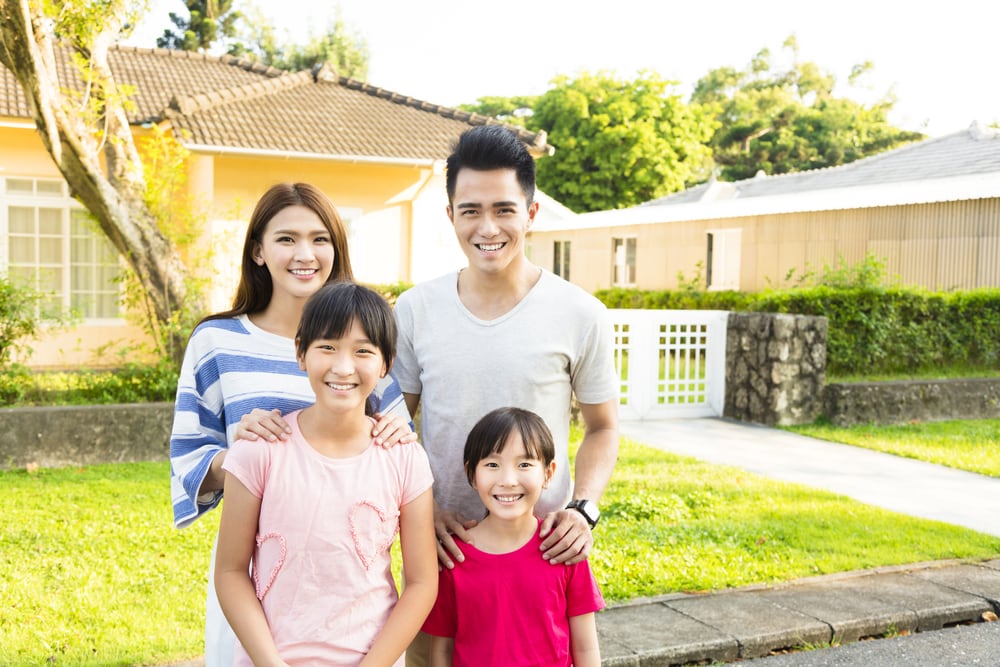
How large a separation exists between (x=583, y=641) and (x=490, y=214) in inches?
47.2

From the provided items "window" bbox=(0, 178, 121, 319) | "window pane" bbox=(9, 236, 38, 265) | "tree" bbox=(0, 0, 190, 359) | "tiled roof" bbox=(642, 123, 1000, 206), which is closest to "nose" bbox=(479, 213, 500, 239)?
"tree" bbox=(0, 0, 190, 359)

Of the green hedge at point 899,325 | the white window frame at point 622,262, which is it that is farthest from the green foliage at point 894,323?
the white window frame at point 622,262

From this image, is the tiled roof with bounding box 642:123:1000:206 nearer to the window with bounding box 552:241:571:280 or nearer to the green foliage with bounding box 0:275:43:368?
the window with bounding box 552:241:571:280

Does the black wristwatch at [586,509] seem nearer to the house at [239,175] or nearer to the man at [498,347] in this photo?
the man at [498,347]

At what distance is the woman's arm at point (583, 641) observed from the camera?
2.54 metres

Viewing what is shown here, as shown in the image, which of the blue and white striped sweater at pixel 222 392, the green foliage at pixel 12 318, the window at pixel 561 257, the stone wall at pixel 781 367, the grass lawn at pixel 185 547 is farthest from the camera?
the window at pixel 561 257

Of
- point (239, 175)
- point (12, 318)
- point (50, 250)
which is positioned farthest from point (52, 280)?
point (12, 318)

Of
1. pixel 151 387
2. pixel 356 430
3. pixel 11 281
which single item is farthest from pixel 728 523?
pixel 11 281

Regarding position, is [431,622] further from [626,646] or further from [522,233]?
[626,646]

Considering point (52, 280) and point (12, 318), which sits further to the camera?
point (52, 280)

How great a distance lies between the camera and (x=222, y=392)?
2.43m

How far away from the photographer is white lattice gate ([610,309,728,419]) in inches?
437

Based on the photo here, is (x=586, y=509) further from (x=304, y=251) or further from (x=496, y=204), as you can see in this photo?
(x=304, y=251)

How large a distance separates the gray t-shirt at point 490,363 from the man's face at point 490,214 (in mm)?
164
